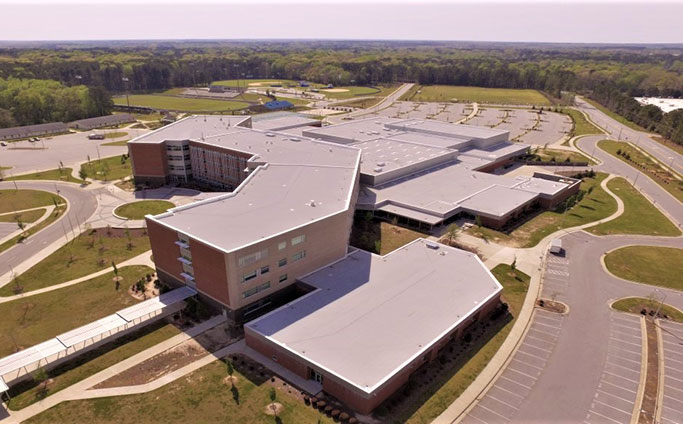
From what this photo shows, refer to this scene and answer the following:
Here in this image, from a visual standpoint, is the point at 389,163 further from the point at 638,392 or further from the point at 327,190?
the point at 638,392

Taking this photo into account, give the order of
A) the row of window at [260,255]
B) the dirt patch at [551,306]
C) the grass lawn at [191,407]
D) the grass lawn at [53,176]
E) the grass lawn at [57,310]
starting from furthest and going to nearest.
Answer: the grass lawn at [53,176] → the dirt patch at [551,306] → the grass lawn at [57,310] → the row of window at [260,255] → the grass lawn at [191,407]

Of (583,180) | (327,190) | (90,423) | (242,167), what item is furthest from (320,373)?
(583,180)

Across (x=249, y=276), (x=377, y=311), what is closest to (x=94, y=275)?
(x=249, y=276)

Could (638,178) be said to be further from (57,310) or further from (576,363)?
(57,310)

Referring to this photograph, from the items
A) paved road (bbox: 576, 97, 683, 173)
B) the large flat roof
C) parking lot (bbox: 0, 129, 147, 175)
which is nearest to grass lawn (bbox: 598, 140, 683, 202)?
paved road (bbox: 576, 97, 683, 173)

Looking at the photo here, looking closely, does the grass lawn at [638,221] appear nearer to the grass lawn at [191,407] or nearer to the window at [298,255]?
the window at [298,255]

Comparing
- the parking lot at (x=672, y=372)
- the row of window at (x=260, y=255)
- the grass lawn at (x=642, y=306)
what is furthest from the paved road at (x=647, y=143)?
the row of window at (x=260, y=255)
